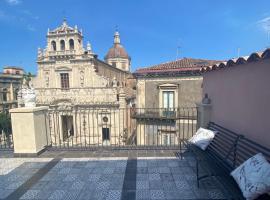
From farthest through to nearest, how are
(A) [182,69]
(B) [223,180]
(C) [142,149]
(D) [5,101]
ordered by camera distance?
(D) [5,101]
(A) [182,69]
(C) [142,149]
(B) [223,180]

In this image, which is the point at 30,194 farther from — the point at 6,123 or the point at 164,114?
the point at 164,114

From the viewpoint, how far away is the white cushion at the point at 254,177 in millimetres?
1813

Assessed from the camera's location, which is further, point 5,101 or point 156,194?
point 5,101

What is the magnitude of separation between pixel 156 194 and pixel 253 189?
1382 millimetres

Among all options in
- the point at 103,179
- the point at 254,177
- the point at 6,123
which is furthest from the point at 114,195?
the point at 6,123

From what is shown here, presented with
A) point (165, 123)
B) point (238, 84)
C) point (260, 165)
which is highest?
point (238, 84)

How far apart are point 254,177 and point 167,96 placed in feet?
38.0

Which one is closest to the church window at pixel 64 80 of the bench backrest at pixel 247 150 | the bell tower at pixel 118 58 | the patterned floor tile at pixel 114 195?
the bell tower at pixel 118 58

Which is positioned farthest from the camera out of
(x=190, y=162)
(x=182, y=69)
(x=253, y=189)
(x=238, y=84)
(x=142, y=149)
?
(x=182, y=69)

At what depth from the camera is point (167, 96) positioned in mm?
13414

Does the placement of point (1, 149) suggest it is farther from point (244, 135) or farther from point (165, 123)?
point (165, 123)

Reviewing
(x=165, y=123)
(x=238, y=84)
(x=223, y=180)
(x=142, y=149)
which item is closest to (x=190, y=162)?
(x=142, y=149)

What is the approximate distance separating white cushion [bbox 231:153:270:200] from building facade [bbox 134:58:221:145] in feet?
33.4

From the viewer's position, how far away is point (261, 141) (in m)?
2.50
